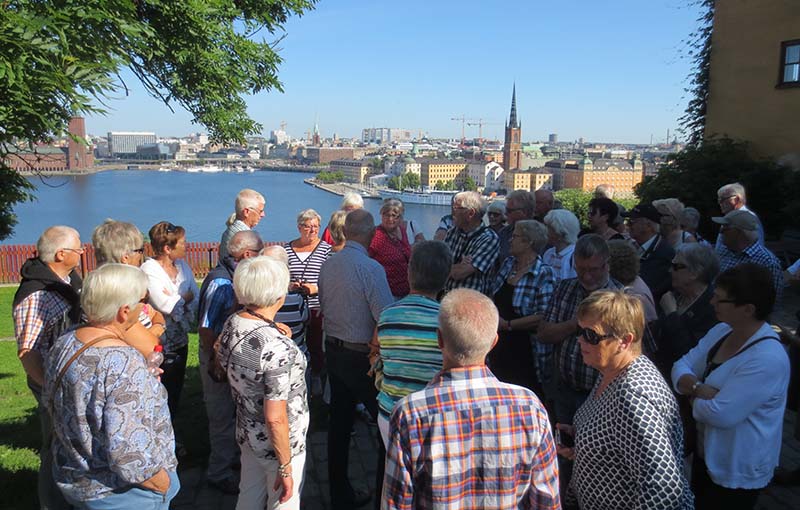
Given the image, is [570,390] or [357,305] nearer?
[570,390]

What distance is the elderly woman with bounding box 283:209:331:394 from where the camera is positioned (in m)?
4.06

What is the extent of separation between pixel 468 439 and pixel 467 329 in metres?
0.32

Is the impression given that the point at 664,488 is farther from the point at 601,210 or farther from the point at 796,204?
the point at 796,204

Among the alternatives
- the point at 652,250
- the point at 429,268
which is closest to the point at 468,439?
the point at 429,268

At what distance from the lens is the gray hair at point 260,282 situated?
7.87ft

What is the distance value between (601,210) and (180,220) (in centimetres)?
4756

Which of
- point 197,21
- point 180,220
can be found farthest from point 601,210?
point 180,220

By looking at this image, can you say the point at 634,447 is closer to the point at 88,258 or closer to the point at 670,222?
the point at 670,222

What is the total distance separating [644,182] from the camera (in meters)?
14.2

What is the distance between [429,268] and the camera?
2438 millimetres

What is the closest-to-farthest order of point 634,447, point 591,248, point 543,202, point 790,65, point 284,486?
point 634,447 → point 284,486 → point 591,248 → point 543,202 → point 790,65

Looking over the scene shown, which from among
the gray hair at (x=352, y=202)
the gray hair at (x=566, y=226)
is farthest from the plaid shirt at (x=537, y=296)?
the gray hair at (x=352, y=202)

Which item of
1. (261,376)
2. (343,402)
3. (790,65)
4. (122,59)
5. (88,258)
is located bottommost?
(88,258)

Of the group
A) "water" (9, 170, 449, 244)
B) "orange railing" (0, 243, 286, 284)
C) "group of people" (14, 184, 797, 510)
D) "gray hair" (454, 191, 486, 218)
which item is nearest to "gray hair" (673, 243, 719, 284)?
"group of people" (14, 184, 797, 510)
